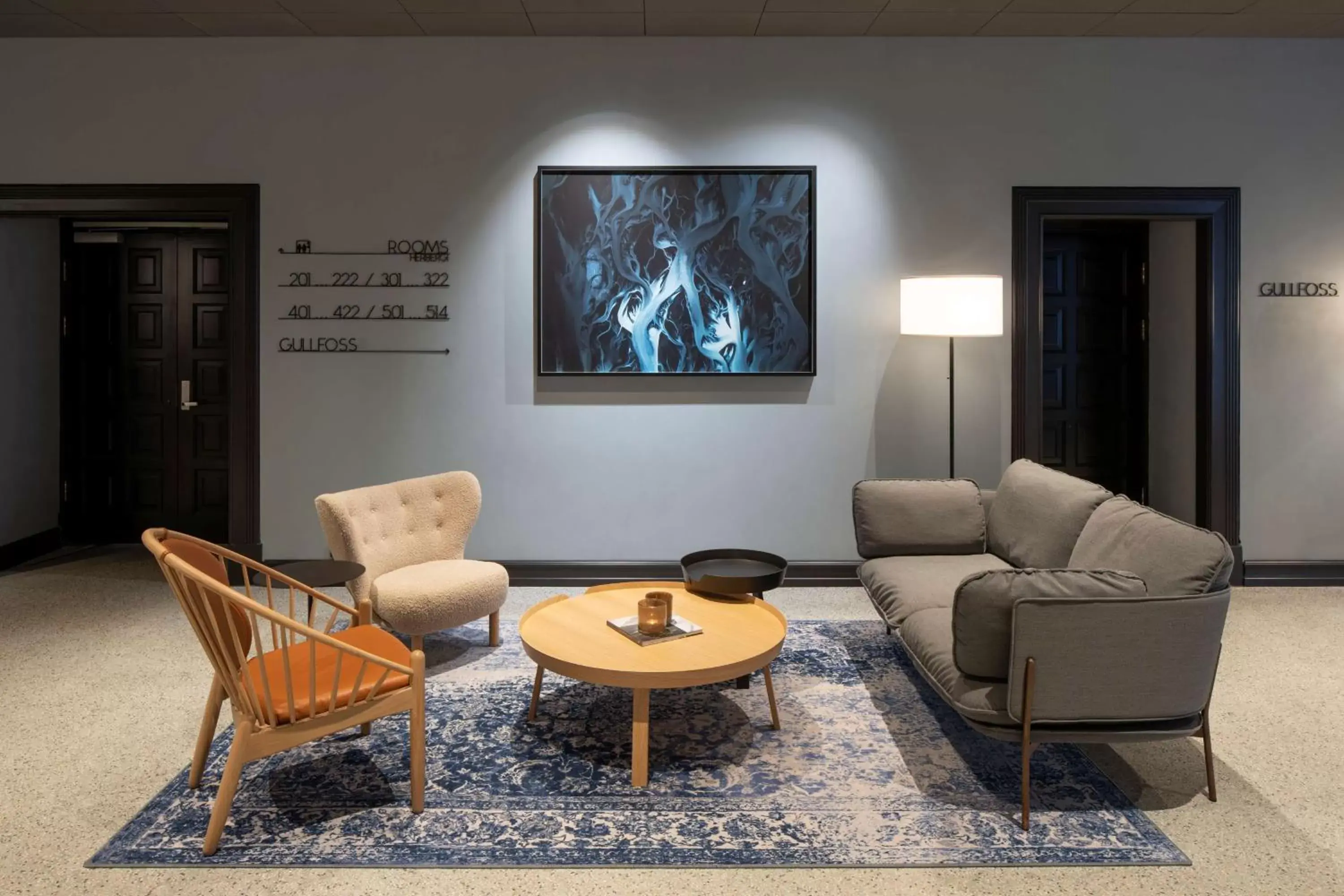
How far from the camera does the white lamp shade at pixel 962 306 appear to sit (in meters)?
4.52

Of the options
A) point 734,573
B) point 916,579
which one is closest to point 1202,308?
point 916,579

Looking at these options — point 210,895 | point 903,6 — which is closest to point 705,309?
point 903,6

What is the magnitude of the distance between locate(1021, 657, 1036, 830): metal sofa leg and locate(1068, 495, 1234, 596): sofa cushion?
47cm

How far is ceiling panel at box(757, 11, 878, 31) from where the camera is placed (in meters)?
4.72

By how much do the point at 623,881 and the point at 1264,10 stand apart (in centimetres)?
527

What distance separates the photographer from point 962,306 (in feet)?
14.9

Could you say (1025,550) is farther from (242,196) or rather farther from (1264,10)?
(242,196)

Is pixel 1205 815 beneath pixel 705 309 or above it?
beneath

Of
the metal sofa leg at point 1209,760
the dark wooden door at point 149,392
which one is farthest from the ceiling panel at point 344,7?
the metal sofa leg at point 1209,760

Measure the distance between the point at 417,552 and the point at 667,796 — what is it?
76.4 inches

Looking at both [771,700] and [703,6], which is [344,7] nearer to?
[703,6]

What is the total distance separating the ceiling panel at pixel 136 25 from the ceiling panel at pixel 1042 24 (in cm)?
437

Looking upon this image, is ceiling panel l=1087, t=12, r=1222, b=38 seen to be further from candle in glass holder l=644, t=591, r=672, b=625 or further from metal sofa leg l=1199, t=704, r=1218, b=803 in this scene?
candle in glass holder l=644, t=591, r=672, b=625

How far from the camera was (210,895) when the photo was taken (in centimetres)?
219
